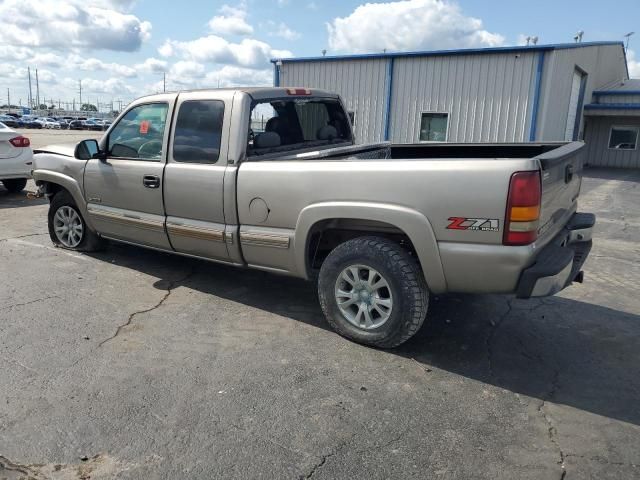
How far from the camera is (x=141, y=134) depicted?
5.22m

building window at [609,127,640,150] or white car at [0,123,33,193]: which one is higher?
building window at [609,127,640,150]

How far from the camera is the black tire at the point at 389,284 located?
367 centimetres

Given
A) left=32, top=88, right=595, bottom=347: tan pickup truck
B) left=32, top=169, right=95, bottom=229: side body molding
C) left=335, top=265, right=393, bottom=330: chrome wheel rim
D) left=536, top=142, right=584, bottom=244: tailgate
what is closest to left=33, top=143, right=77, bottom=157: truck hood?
left=32, top=88, right=595, bottom=347: tan pickup truck

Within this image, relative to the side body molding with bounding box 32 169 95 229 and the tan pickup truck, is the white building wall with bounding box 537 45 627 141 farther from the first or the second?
the side body molding with bounding box 32 169 95 229

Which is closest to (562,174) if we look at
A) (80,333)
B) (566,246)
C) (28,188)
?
(566,246)

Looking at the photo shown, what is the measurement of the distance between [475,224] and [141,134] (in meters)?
3.50

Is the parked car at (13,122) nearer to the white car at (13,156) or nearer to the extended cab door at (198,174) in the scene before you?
the white car at (13,156)

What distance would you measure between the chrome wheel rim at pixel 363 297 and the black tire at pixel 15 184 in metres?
9.27

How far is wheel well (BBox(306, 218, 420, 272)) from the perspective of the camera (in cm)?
384

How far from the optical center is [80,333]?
4191 mm

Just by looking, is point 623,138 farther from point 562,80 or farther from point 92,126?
point 92,126

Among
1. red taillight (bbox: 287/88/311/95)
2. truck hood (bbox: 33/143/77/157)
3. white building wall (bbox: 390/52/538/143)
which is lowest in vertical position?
truck hood (bbox: 33/143/77/157)

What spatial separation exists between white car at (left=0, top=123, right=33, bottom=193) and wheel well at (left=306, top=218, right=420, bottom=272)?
8.07m

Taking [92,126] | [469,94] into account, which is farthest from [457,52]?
[92,126]
